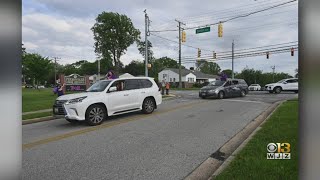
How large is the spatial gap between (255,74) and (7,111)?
3157 inches

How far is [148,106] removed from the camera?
14219 millimetres

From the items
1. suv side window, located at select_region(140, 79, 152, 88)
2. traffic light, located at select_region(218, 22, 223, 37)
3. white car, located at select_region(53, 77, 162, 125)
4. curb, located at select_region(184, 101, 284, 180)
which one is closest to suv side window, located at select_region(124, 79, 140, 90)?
white car, located at select_region(53, 77, 162, 125)

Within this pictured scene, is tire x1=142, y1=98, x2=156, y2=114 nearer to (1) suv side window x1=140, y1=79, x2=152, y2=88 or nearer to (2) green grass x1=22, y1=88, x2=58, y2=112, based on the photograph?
(1) suv side window x1=140, y1=79, x2=152, y2=88

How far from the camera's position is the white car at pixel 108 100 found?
11273mm

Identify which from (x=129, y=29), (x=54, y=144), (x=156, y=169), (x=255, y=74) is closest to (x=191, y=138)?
(x=156, y=169)

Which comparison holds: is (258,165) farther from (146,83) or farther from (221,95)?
(221,95)

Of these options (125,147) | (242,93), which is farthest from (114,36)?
(125,147)

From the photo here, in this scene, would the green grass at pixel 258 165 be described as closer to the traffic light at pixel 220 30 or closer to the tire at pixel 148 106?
the tire at pixel 148 106

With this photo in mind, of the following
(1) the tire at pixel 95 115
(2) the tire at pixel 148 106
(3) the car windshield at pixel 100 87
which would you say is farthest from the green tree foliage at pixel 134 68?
(1) the tire at pixel 95 115

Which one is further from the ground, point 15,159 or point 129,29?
point 129,29

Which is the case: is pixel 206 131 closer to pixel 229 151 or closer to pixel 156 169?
pixel 229 151

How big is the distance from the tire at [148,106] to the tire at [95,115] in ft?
8.40

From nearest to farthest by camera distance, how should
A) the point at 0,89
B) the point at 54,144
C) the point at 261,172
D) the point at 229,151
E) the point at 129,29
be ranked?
the point at 0,89 → the point at 261,172 → the point at 229,151 → the point at 54,144 → the point at 129,29

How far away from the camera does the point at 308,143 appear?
92cm
